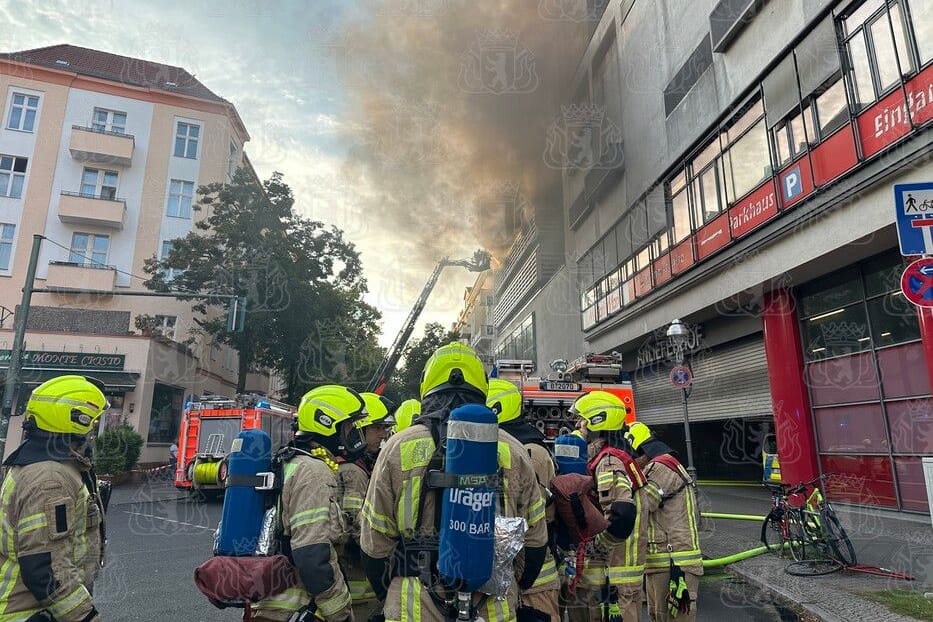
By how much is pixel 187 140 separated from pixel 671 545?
1187 inches

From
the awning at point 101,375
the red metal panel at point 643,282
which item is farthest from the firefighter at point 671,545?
the awning at point 101,375

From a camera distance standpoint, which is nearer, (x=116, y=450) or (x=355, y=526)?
(x=355, y=526)

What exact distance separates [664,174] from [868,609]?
45.8 ft

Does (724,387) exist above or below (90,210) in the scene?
below

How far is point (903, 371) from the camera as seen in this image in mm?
9719

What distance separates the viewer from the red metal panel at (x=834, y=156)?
977 centimetres

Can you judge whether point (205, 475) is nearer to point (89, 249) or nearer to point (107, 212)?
point (107, 212)

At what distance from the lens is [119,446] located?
1877 cm

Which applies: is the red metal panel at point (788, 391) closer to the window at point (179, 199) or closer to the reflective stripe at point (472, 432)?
the reflective stripe at point (472, 432)

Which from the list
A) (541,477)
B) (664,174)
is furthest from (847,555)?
(664,174)

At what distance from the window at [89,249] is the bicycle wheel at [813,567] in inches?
1097

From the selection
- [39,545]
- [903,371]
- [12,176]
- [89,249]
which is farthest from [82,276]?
[903,371]

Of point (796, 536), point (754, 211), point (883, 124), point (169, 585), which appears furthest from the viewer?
point (754, 211)

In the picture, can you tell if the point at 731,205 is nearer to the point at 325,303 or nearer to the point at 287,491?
the point at 287,491
